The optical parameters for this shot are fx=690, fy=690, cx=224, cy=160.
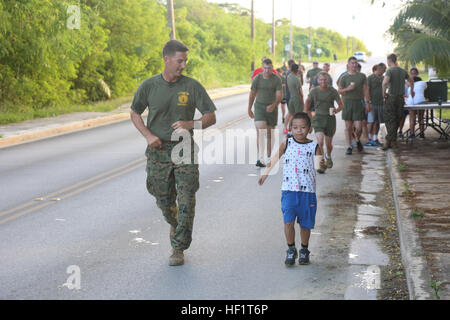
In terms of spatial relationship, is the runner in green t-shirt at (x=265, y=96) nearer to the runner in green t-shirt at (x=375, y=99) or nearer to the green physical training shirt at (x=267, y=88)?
the green physical training shirt at (x=267, y=88)

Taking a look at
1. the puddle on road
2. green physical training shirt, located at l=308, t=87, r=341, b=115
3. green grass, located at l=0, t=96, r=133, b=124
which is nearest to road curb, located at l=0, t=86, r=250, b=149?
green grass, located at l=0, t=96, r=133, b=124

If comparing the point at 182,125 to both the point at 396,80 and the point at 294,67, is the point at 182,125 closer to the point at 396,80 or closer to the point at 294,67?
the point at 396,80

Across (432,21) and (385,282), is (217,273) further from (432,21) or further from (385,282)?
(432,21)

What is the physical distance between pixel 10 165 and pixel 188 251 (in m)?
7.60

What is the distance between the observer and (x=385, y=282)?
20.2 feet

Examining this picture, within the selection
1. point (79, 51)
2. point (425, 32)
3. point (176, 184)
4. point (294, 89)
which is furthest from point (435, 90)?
point (79, 51)

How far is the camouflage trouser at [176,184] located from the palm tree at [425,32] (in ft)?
30.2

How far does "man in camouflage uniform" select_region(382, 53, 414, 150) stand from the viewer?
46.9ft

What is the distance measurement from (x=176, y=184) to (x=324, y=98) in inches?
231

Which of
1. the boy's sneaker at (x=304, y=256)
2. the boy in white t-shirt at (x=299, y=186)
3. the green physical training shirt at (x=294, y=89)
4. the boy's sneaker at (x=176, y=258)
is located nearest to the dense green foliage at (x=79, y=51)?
the green physical training shirt at (x=294, y=89)

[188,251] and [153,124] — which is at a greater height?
[153,124]

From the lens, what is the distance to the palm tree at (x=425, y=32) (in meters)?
14.7

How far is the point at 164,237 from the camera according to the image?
312 inches
